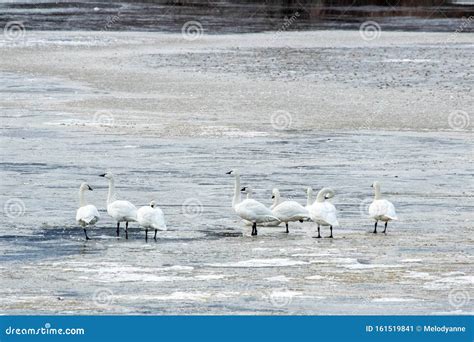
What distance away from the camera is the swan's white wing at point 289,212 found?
15633mm

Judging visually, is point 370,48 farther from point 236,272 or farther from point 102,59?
point 236,272

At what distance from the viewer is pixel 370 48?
48.3 m

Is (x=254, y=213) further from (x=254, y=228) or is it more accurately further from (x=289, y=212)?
(x=289, y=212)

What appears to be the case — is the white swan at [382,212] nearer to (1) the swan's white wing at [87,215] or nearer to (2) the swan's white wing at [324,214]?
(2) the swan's white wing at [324,214]

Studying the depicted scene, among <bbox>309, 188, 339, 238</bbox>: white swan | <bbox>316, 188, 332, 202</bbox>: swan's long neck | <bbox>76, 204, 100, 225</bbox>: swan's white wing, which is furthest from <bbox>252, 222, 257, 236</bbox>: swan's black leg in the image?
<bbox>76, 204, 100, 225</bbox>: swan's white wing

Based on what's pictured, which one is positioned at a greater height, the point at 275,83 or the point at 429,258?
the point at 275,83

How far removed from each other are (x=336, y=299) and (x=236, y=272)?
5.29ft

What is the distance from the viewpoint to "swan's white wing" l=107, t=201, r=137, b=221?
15352 mm

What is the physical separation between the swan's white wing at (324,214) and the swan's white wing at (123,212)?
2103 millimetres

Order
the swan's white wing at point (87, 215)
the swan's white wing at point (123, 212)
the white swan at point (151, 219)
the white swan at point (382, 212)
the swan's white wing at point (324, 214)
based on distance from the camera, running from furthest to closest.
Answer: the white swan at point (382, 212) < the swan's white wing at point (123, 212) < the swan's white wing at point (324, 214) < the swan's white wing at point (87, 215) < the white swan at point (151, 219)

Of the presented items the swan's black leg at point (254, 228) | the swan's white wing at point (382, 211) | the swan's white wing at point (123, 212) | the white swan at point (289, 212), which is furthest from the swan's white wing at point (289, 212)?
the swan's white wing at point (123, 212)

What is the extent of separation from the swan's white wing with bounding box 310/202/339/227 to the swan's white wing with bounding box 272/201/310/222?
23 centimetres

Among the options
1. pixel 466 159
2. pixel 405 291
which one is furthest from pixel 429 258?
pixel 466 159

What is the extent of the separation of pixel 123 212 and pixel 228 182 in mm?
4300
